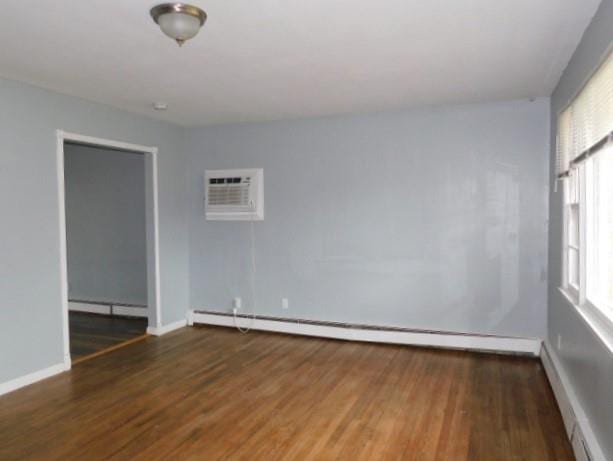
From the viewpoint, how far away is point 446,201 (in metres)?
4.37

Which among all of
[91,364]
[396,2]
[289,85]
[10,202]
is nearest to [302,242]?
[289,85]

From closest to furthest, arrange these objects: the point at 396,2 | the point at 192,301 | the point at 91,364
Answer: the point at 396,2, the point at 91,364, the point at 192,301

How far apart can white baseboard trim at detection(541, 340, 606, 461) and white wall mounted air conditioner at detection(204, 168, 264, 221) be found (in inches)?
126

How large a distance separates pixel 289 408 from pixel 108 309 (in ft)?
12.4

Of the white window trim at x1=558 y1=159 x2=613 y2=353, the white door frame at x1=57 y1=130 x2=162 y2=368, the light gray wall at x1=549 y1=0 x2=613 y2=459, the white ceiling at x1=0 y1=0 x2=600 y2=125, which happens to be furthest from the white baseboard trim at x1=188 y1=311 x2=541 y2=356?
the white ceiling at x1=0 y1=0 x2=600 y2=125

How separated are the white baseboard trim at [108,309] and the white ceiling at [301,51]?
9.09 feet

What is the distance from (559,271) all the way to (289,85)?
2593mm

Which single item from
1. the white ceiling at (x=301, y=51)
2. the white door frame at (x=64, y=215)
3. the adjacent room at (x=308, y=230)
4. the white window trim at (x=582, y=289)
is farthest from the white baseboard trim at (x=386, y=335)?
the white ceiling at (x=301, y=51)

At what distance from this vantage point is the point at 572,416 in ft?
8.66

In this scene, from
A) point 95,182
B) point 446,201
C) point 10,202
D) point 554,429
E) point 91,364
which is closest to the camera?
point 554,429

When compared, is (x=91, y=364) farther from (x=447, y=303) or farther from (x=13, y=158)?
(x=447, y=303)

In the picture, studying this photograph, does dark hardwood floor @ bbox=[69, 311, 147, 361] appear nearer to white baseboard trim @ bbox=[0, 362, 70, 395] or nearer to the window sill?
white baseboard trim @ bbox=[0, 362, 70, 395]

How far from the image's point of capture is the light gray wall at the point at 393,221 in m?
4.13

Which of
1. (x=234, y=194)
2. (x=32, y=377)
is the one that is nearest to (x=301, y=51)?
(x=234, y=194)
